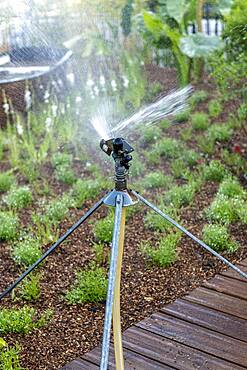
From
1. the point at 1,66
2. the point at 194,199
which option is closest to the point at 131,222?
the point at 194,199

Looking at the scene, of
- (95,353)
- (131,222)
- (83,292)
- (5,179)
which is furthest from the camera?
(5,179)

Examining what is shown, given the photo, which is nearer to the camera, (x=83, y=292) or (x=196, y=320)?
(x=196, y=320)

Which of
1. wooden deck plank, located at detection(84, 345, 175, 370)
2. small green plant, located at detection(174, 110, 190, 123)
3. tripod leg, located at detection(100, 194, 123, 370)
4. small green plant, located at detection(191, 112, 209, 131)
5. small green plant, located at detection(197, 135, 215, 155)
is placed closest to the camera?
tripod leg, located at detection(100, 194, 123, 370)

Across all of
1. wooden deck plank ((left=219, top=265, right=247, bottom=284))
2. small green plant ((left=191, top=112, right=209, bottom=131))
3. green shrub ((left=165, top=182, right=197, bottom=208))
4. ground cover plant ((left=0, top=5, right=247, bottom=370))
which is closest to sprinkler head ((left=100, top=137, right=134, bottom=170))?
ground cover plant ((left=0, top=5, right=247, bottom=370))

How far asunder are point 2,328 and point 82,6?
5.64 feet

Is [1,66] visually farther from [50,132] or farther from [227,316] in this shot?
[227,316]

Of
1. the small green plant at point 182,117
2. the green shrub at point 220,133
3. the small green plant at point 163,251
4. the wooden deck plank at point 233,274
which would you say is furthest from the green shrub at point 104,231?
the small green plant at point 182,117

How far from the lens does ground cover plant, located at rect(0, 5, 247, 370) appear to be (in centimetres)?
341

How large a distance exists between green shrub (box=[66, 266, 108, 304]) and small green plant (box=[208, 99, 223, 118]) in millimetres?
2812

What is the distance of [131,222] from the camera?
14.6 feet

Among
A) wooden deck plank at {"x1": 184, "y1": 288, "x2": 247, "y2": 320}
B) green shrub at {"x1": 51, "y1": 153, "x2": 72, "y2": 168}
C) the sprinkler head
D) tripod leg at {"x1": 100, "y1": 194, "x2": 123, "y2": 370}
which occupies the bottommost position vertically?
wooden deck plank at {"x1": 184, "y1": 288, "x2": 247, "y2": 320}

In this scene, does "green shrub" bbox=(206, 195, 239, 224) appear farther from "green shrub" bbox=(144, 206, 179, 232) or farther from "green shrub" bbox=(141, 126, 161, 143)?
"green shrub" bbox=(141, 126, 161, 143)

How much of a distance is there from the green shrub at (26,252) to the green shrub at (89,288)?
347 mm

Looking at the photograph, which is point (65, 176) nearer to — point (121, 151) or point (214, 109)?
point (214, 109)
